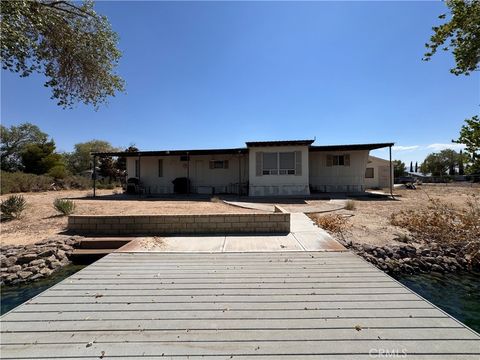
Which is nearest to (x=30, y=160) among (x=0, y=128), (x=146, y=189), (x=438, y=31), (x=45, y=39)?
(x=0, y=128)

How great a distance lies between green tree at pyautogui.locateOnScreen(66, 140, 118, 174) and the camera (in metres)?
48.4

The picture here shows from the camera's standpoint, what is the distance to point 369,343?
7.18 feet

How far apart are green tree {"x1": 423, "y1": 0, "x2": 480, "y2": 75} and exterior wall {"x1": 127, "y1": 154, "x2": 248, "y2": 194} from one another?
14.4m

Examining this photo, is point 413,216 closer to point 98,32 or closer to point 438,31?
point 438,31

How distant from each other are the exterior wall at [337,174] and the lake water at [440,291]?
12.8 meters

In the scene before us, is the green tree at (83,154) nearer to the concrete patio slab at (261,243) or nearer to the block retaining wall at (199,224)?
the block retaining wall at (199,224)

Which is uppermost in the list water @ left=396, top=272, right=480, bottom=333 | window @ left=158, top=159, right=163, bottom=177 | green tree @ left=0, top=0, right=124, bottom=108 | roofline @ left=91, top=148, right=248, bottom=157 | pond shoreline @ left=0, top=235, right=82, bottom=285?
green tree @ left=0, top=0, right=124, bottom=108

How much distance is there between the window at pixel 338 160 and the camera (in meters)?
17.8

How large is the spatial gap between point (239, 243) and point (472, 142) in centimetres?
412

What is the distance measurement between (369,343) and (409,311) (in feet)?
2.70

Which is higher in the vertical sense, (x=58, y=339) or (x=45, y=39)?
(x=45, y=39)

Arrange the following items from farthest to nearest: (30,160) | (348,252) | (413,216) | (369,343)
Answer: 1. (30,160)
2. (413,216)
3. (348,252)
4. (369,343)

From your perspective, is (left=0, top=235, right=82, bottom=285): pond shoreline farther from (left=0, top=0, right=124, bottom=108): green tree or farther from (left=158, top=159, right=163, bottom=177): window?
(left=158, top=159, right=163, bottom=177): window

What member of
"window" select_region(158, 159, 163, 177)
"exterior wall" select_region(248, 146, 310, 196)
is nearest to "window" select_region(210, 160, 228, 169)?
"exterior wall" select_region(248, 146, 310, 196)
